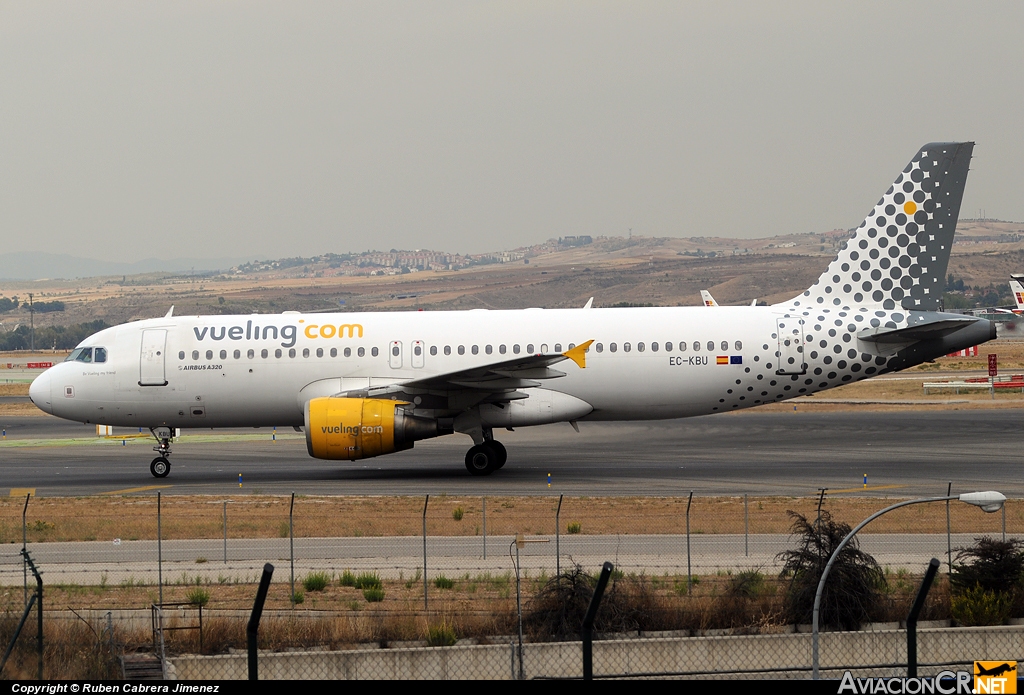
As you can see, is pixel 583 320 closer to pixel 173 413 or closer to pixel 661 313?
pixel 661 313

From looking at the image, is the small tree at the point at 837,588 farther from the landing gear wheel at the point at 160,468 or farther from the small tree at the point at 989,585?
the landing gear wheel at the point at 160,468

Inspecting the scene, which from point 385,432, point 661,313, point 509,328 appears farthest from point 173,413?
point 661,313

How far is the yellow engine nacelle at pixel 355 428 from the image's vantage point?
28.0 meters

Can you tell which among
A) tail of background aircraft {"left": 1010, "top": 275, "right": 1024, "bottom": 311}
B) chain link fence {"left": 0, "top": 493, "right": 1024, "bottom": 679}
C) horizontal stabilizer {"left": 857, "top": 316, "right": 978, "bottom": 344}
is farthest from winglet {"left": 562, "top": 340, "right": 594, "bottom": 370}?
tail of background aircraft {"left": 1010, "top": 275, "right": 1024, "bottom": 311}

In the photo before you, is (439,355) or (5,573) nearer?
(5,573)

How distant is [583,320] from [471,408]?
13.2 feet

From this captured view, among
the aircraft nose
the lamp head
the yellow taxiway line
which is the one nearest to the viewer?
the lamp head

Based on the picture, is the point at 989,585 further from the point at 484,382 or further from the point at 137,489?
the point at 137,489

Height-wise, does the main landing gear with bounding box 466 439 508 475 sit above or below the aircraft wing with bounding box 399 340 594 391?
below

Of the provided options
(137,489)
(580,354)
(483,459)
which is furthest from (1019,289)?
(137,489)

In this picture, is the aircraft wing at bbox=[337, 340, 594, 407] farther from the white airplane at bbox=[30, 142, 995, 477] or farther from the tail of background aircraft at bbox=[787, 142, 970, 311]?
the tail of background aircraft at bbox=[787, 142, 970, 311]

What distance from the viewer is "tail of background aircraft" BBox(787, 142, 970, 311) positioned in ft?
101

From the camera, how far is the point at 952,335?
29.6 m

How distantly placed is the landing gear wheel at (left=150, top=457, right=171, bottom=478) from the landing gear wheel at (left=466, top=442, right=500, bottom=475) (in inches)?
330
